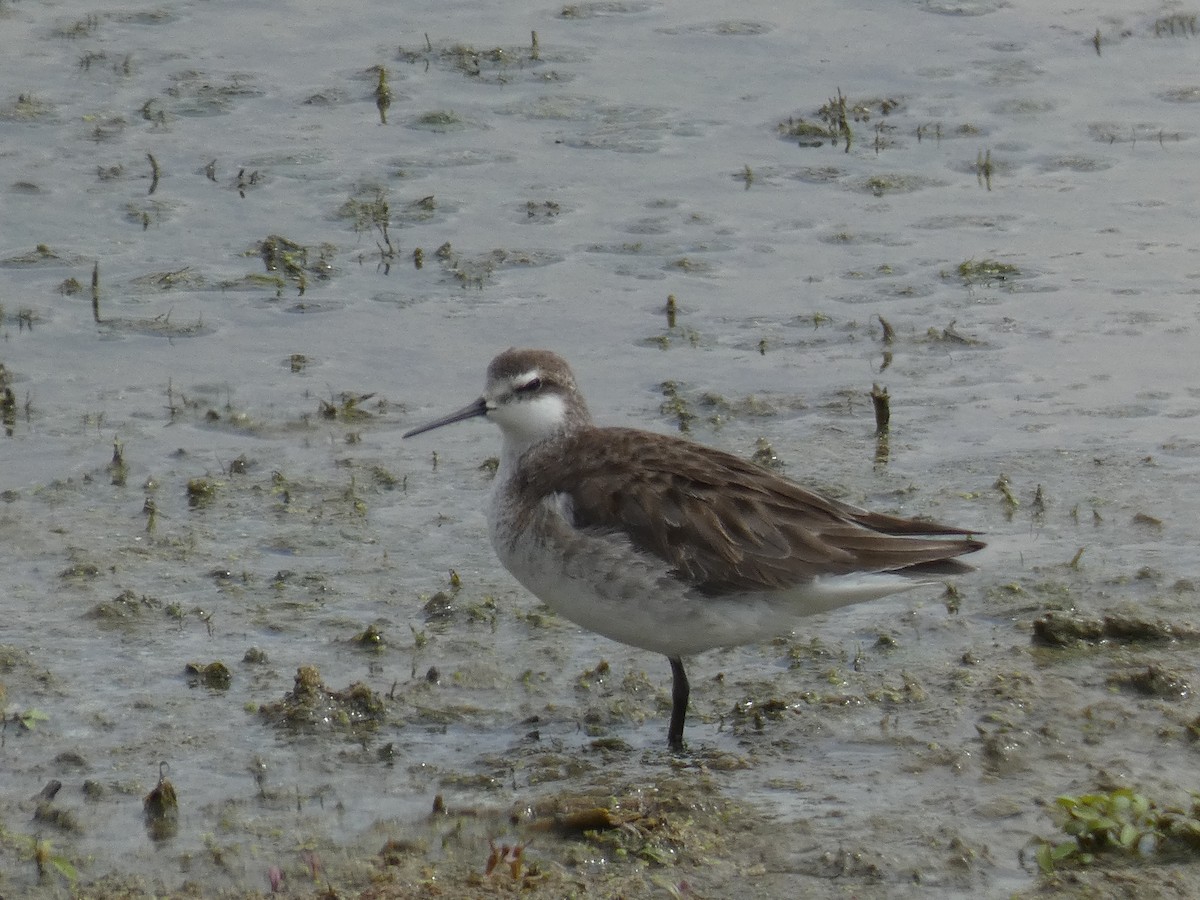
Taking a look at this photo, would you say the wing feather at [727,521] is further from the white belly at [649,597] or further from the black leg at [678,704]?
the black leg at [678,704]

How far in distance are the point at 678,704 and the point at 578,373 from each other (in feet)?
12.7

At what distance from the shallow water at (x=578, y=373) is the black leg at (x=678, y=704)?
3.6 inches

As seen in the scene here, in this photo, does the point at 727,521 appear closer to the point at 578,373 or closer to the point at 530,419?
the point at 530,419

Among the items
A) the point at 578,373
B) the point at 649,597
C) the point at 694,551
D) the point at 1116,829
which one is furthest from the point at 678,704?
the point at 578,373

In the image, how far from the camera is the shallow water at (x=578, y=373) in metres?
7.75

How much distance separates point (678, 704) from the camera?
8.06 metres

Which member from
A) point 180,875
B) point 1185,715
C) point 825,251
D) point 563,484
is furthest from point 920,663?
point 825,251

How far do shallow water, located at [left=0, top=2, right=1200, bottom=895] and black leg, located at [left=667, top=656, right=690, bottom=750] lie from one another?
9 centimetres

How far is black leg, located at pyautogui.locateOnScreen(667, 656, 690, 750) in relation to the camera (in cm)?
802

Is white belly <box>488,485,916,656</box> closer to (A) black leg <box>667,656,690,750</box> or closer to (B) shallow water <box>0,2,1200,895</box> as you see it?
(A) black leg <box>667,656,690,750</box>

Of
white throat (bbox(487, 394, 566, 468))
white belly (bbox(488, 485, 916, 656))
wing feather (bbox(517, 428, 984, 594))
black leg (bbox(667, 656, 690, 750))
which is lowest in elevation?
black leg (bbox(667, 656, 690, 750))

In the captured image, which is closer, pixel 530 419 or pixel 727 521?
pixel 727 521

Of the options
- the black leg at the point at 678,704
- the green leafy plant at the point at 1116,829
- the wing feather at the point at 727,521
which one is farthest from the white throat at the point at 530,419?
the green leafy plant at the point at 1116,829

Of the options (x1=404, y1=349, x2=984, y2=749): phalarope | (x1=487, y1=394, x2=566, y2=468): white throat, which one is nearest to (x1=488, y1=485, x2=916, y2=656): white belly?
(x1=404, y1=349, x2=984, y2=749): phalarope
